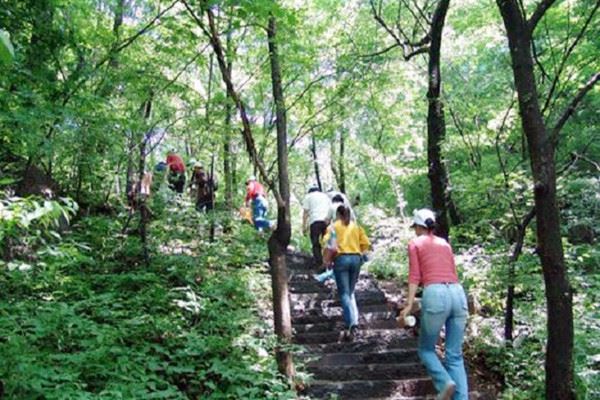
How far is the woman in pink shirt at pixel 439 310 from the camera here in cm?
492

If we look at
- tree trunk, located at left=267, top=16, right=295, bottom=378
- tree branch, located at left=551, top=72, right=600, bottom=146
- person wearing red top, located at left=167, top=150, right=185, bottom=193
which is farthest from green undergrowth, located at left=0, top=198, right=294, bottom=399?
person wearing red top, located at left=167, top=150, right=185, bottom=193

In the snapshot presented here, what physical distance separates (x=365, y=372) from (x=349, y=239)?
1.80 metres

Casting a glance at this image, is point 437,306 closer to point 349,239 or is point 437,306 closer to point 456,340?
point 456,340

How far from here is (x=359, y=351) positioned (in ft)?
22.8

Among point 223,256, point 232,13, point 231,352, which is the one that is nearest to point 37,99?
point 232,13

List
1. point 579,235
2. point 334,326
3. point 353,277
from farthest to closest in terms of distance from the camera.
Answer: point 579,235, point 334,326, point 353,277

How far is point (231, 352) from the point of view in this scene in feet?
18.9

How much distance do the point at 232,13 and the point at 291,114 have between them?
30.4ft

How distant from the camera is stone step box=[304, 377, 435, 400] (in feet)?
19.6

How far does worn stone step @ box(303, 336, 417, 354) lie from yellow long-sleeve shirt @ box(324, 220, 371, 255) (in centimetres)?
127

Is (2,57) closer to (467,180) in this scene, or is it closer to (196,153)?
(467,180)

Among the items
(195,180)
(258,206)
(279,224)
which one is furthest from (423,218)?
(195,180)

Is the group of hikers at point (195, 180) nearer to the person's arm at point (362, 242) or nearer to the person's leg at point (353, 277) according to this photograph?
the person's arm at point (362, 242)

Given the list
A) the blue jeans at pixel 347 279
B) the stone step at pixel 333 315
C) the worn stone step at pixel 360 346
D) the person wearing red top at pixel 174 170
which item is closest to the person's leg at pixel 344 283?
the blue jeans at pixel 347 279
